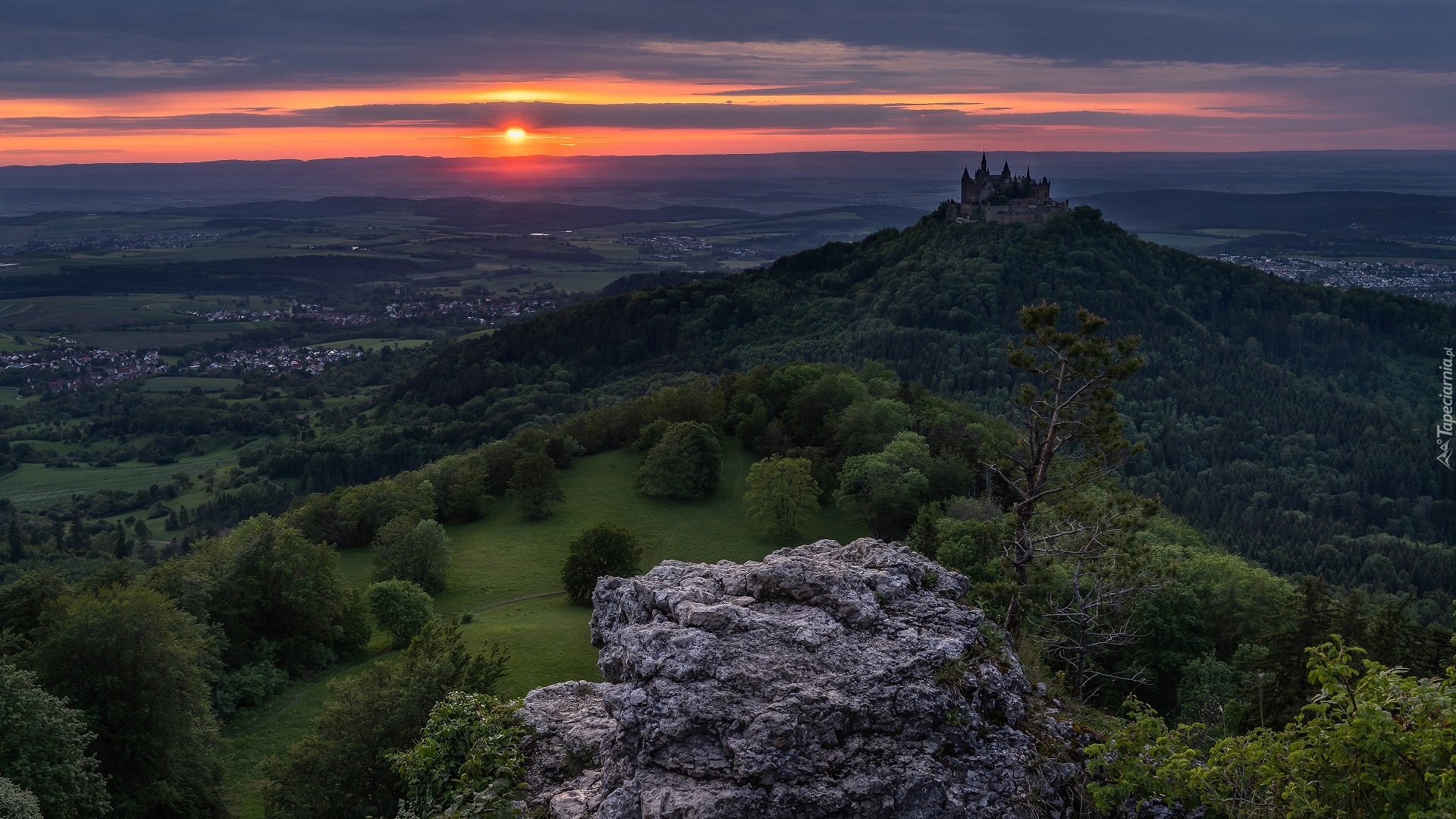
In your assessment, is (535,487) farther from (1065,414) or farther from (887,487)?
(1065,414)

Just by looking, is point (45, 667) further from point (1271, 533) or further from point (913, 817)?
point (1271, 533)

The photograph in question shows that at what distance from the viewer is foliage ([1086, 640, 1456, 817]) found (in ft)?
28.1

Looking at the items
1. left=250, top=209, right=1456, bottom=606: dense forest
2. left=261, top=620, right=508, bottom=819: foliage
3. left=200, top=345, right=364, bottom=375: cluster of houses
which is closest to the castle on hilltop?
left=250, top=209, right=1456, bottom=606: dense forest

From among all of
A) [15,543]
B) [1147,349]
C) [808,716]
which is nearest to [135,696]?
[808,716]

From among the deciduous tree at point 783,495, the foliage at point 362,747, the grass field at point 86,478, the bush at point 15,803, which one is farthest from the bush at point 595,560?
the grass field at point 86,478

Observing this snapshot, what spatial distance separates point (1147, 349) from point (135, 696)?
123m

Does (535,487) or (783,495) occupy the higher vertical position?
(783,495)

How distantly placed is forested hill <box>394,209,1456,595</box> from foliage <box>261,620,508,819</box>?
85312 mm

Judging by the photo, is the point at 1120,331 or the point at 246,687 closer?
the point at 246,687

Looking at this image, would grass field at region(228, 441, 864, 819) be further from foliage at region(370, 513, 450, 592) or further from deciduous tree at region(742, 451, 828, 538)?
foliage at region(370, 513, 450, 592)

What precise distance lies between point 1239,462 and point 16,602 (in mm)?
110048

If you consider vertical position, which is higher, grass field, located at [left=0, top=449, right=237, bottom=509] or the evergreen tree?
the evergreen tree

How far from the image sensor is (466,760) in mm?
13203

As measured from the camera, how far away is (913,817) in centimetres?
1018
